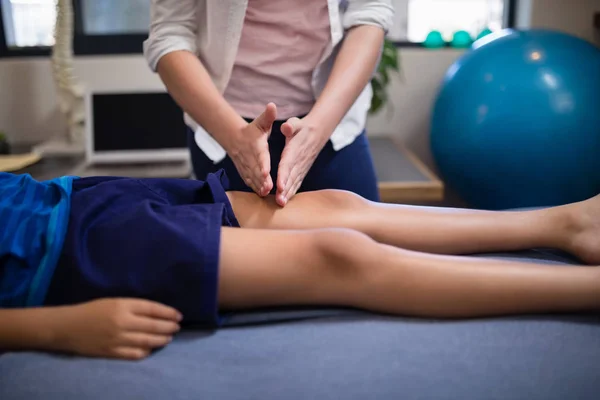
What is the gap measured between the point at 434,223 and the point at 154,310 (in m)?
0.53

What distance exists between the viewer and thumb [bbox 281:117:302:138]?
104 centimetres

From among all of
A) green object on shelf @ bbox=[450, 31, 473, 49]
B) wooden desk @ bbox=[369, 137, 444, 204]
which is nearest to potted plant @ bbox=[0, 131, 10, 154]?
wooden desk @ bbox=[369, 137, 444, 204]

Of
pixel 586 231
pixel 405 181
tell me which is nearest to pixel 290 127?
pixel 586 231

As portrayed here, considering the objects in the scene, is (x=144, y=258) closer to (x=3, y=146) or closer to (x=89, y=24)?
(x=3, y=146)

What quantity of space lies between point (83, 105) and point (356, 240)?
1913 mm

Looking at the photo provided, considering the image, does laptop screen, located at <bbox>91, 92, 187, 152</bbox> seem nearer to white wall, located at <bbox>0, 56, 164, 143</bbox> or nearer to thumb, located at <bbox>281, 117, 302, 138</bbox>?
white wall, located at <bbox>0, 56, 164, 143</bbox>

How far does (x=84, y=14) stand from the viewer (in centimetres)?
262

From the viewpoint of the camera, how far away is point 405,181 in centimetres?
206

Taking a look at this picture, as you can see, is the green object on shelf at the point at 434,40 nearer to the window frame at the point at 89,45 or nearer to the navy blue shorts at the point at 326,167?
the window frame at the point at 89,45

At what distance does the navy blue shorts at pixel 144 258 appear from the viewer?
82cm

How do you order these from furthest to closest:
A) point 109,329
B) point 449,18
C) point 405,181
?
point 449,18, point 405,181, point 109,329

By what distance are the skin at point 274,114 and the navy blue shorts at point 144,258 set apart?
0.21 metres

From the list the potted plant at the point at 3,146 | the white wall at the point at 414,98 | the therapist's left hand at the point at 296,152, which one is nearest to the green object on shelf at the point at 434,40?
the white wall at the point at 414,98

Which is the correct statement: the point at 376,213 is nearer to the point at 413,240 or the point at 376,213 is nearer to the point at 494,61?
the point at 413,240
